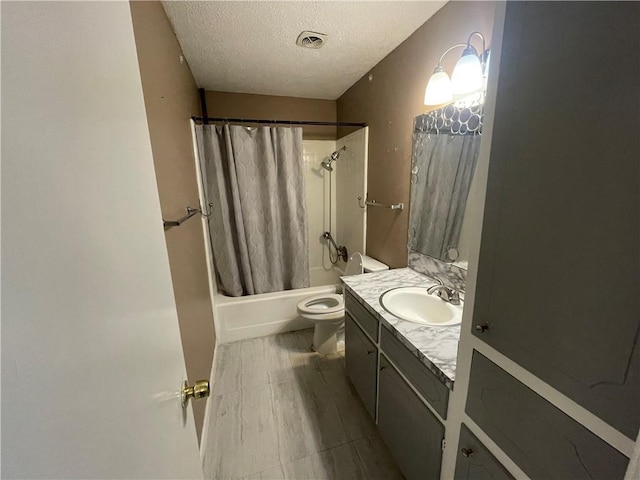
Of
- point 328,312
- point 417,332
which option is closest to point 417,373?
point 417,332

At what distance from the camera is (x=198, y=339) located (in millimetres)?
1610

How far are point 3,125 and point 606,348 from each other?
2.86ft

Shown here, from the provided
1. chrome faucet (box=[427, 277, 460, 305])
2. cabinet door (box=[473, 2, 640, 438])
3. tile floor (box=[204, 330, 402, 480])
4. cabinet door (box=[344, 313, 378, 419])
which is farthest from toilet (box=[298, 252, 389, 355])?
cabinet door (box=[473, 2, 640, 438])

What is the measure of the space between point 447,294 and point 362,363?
0.63 meters

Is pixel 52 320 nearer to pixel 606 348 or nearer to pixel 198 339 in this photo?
pixel 606 348

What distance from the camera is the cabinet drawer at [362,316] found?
133 centimetres

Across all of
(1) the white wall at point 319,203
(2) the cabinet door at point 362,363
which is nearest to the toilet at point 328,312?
(2) the cabinet door at point 362,363

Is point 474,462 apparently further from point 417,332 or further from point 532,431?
point 417,332

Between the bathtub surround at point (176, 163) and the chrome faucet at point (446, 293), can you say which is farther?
the chrome faucet at point (446, 293)

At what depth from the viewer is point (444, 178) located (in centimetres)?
151

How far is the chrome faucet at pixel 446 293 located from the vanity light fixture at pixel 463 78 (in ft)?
3.27

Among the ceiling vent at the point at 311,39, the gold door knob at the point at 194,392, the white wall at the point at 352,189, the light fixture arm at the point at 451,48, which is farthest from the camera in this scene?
the white wall at the point at 352,189

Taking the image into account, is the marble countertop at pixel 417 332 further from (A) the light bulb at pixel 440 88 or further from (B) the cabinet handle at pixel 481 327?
(A) the light bulb at pixel 440 88

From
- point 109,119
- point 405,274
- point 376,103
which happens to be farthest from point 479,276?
point 376,103
